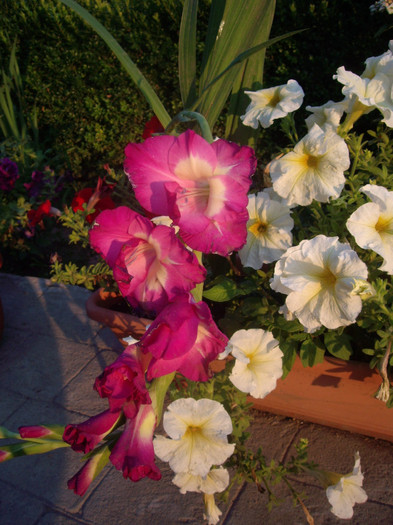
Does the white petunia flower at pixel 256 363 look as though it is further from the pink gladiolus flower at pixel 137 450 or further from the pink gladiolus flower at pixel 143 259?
the pink gladiolus flower at pixel 143 259

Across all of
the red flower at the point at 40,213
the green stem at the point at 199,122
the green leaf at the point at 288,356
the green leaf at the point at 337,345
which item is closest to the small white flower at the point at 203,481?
the green leaf at the point at 288,356

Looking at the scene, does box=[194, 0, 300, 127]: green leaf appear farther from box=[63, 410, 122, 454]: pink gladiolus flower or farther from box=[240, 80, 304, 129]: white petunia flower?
box=[63, 410, 122, 454]: pink gladiolus flower

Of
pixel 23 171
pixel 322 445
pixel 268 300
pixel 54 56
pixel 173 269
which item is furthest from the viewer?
pixel 54 56

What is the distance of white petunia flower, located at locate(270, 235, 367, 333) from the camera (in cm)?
97

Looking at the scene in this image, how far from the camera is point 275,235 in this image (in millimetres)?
1187

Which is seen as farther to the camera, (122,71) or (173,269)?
(122,71)

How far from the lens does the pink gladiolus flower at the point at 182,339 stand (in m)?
0.72

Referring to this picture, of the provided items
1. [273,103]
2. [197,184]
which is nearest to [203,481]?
[197,184]

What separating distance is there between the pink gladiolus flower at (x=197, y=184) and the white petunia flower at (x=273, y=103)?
0.52m

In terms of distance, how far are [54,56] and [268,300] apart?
308cm

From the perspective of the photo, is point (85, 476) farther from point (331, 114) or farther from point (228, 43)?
point (228, 43)

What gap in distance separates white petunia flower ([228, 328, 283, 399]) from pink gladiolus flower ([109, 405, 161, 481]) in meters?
0.32

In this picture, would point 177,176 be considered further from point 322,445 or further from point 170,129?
point 322,445

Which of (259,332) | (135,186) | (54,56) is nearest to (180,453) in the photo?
(259,332)
